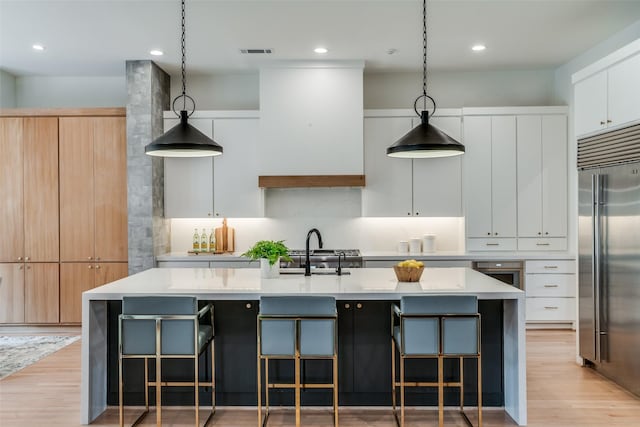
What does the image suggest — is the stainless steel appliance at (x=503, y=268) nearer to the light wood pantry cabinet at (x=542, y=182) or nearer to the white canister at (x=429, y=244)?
the light wood pantry cabinet at (x=542, y=182)

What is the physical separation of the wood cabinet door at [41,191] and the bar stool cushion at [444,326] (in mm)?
4469

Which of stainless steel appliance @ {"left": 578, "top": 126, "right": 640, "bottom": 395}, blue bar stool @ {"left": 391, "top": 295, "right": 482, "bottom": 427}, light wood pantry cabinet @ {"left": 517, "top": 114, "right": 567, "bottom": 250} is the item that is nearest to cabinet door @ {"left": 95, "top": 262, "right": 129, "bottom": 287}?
blue bar stool @ {"left": 391, "top": 295, "right": 482, "bottom": 427}

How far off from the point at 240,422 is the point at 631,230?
320 centimetres

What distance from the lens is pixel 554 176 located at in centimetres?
546

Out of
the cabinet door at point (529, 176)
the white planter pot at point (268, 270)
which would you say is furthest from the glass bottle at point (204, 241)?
the cabinet door at point (529, 176)

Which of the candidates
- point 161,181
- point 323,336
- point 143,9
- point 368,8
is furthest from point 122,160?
point 323,336

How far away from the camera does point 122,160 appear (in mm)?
5383

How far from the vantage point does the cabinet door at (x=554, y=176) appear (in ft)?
17.9

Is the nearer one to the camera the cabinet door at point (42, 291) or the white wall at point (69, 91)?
the cabinet door at point (42, 291)

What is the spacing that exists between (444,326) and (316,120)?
3189mm

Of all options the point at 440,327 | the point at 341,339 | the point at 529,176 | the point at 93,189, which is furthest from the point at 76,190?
the point at 529,176

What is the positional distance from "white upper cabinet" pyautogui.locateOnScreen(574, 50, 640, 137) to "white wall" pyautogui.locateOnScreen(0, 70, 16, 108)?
21.0 ft

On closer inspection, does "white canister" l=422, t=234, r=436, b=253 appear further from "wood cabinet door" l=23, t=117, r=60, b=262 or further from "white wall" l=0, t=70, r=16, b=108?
"white wall" l=0, t=70, r=16, b=108

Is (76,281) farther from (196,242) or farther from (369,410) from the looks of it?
(369,410)
